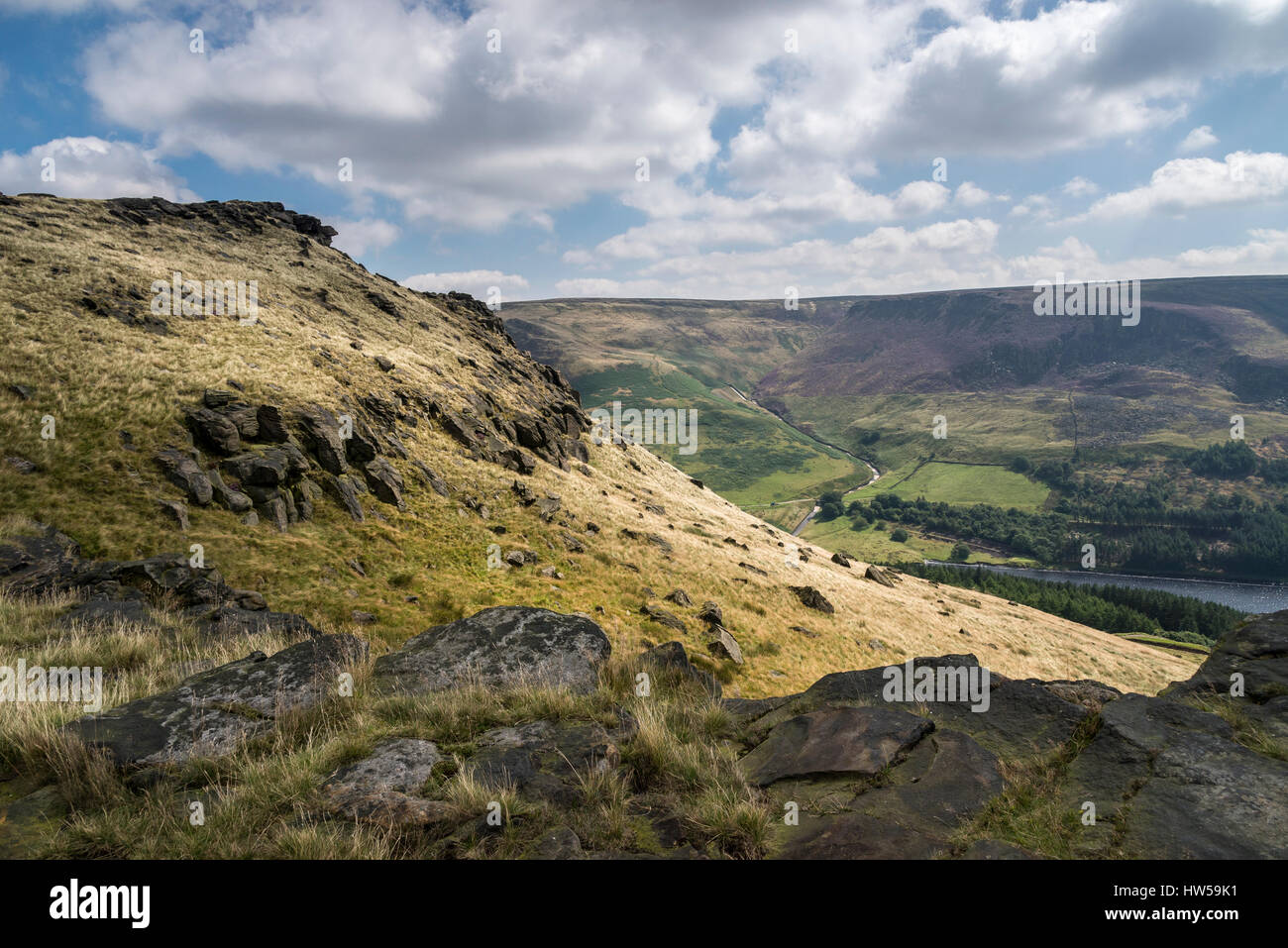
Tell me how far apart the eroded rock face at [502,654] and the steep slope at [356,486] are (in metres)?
1.16

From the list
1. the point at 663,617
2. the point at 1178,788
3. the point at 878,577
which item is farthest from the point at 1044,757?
the point at 878,577

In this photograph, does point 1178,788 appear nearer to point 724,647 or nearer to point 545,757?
point 545,757

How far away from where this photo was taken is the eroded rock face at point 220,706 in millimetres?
6316

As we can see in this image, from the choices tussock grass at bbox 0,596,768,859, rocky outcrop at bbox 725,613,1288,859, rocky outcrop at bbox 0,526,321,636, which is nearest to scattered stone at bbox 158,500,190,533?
rocky outcrop at bbox 0,526,321,636

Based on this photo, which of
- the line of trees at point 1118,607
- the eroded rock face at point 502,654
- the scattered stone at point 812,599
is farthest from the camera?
the line of trees at point 1118,607

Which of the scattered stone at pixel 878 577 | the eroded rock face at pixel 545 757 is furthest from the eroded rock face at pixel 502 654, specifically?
the scattered stone at pixel 878 577

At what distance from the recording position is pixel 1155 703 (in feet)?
23.4

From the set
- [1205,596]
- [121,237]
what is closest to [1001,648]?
[121,237]

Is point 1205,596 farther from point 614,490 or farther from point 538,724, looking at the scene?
point 538,724

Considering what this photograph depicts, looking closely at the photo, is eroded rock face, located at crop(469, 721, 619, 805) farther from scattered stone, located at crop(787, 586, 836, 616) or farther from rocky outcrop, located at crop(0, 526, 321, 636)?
scattered stone, located at crop(787, 586, 836, 616)

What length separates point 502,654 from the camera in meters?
9.56

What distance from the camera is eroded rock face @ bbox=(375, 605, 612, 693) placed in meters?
8.77

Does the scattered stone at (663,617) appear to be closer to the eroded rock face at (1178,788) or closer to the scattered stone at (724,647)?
the scattered stone at (724,647)

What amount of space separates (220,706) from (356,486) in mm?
34439
